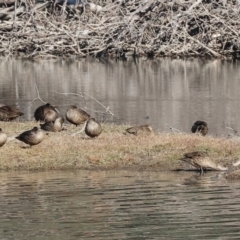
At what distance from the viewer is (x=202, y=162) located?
13.2 m

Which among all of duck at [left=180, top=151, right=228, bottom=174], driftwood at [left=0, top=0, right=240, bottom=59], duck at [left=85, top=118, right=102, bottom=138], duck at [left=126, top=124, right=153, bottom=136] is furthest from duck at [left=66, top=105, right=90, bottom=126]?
driftwood at [left=0, top=0, right=240, bottom=59]

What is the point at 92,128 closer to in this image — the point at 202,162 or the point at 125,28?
the point at 202,162

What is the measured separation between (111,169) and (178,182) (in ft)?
5.55

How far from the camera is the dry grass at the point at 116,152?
14117 mm

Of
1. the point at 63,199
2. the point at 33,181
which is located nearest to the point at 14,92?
the point at 33,181

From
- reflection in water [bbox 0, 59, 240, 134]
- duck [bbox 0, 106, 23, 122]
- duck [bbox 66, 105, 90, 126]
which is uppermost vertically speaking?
duck [bbox 66, 105, 90, 126]

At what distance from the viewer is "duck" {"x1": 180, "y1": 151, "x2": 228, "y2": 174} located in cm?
1323

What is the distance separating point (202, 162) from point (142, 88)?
15.2 meters

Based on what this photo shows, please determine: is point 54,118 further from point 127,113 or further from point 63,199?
point 63,199

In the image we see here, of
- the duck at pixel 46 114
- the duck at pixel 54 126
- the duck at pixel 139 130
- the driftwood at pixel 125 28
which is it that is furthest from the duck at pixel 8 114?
the driftwood at pixel 125 28

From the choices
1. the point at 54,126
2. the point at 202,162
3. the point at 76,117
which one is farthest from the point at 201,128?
the point at 202,162

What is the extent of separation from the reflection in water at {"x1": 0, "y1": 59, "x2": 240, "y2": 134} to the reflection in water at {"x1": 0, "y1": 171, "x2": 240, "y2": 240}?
631cm

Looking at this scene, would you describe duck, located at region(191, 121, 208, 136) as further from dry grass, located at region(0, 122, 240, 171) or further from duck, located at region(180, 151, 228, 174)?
duck, located at region(180, 151, 228, 174)

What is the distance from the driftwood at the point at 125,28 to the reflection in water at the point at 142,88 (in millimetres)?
688
